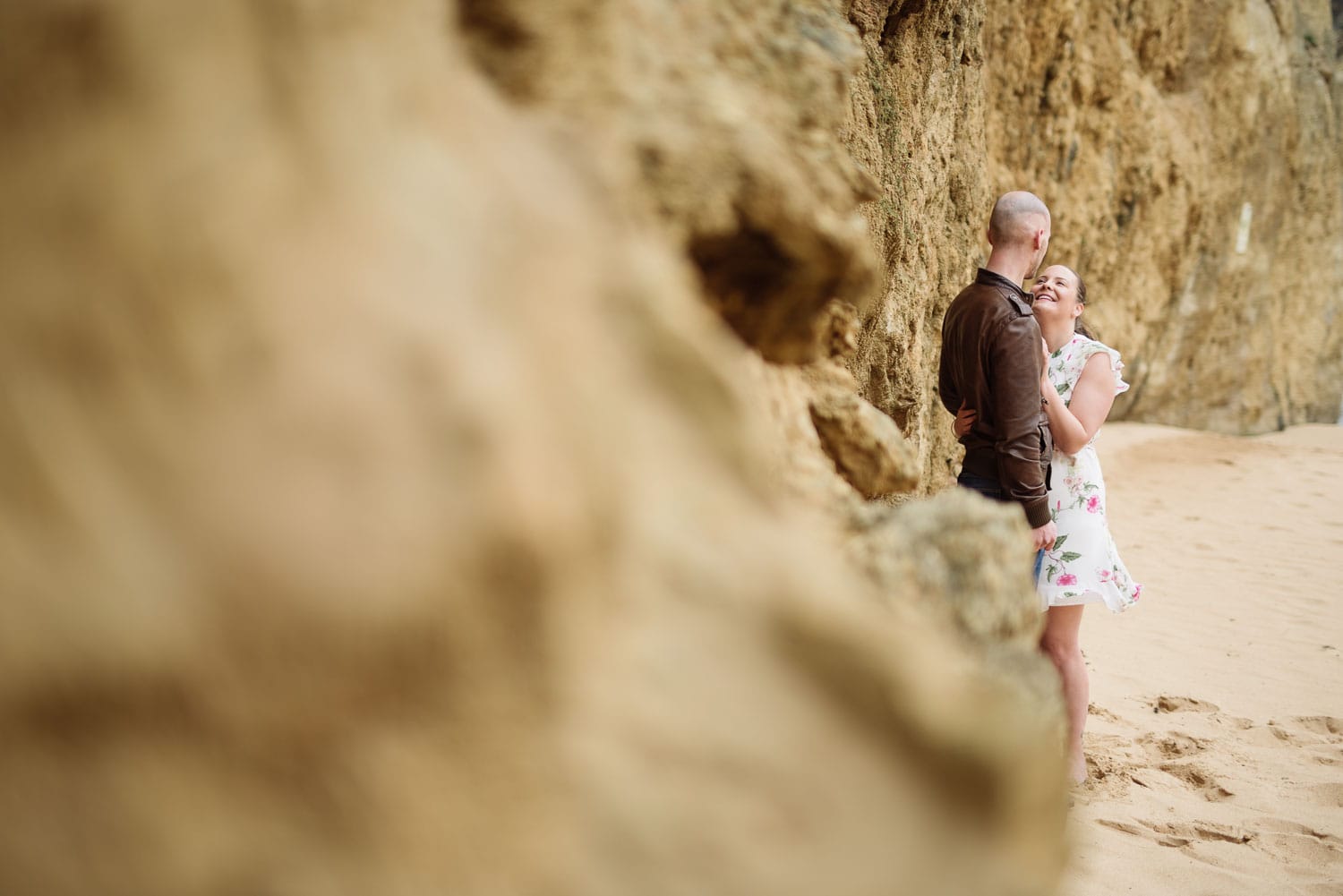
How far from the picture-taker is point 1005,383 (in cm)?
240

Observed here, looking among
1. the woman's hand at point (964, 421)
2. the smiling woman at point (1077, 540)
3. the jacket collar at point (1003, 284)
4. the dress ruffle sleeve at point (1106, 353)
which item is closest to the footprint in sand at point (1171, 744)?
the smiling woman at point (1077, 540)

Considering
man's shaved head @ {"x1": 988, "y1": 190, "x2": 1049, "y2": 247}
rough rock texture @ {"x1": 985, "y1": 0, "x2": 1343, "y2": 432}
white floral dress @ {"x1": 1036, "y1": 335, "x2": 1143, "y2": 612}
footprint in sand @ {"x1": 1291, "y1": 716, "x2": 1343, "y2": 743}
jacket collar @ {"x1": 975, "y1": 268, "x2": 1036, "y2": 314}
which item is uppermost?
rough rock texture @ {"x1": 985, "y1": 0, "x2": 1343, "y2": 432}

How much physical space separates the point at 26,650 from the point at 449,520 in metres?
0.35

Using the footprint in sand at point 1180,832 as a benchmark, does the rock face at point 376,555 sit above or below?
above

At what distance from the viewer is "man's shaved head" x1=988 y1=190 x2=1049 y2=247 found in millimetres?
2506

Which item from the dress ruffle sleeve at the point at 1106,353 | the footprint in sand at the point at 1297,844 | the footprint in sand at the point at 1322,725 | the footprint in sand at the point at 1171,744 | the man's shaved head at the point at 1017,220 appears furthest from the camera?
the footprint in sand at the point at 1322,725

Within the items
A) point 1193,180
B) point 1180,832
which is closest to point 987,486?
point 1180,832

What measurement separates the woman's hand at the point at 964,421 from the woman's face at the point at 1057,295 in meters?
0.51

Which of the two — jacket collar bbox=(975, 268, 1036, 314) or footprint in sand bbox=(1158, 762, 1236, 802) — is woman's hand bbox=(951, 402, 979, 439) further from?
footprint in sand bbox=(1158, 762, 1236, 802)

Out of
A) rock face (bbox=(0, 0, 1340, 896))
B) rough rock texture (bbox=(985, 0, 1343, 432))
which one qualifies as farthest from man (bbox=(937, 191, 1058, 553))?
rough rock texture (bbox=(985, 0, 1343, 432))

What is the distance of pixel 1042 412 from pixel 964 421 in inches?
9.6

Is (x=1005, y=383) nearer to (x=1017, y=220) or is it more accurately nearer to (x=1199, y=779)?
(x=1017, y=220)

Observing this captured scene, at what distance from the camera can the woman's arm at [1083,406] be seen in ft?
8.79

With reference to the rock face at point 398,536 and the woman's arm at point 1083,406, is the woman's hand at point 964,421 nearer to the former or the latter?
the woman's arm at point 1083,406
